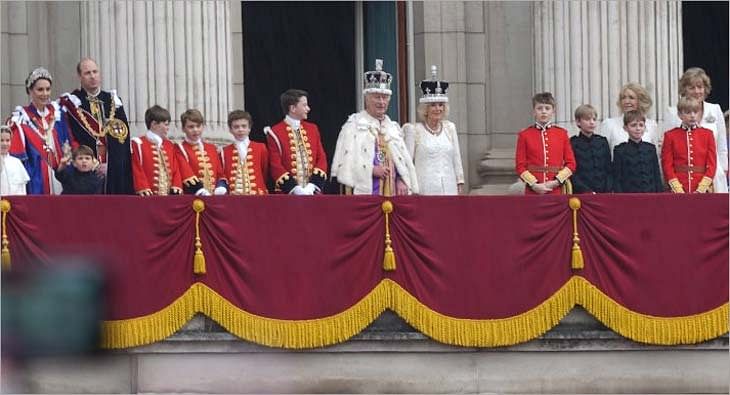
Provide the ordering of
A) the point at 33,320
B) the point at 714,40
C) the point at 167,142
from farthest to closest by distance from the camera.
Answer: the point at 714,40, the point at 167,142, the point at 33,320

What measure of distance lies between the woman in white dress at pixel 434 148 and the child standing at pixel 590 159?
3.44ft

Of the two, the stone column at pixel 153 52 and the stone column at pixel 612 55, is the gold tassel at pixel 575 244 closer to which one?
the stone column at pixel 612 55

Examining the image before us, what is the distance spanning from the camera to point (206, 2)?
24375mm

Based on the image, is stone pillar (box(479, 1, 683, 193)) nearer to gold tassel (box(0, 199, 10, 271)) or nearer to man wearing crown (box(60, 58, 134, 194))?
man wearing crown (box(60, 58, 134, 194))

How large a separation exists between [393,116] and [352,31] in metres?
1.91

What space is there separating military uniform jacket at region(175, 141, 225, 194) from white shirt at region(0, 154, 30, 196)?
1.37 metres

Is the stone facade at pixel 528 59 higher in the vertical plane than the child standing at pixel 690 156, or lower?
higher

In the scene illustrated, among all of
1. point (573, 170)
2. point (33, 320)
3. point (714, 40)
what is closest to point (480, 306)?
point (573, 170)

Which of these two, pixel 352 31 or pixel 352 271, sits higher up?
pixel 352 31

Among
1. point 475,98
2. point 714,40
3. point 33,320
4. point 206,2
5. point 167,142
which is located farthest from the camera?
point 714,40

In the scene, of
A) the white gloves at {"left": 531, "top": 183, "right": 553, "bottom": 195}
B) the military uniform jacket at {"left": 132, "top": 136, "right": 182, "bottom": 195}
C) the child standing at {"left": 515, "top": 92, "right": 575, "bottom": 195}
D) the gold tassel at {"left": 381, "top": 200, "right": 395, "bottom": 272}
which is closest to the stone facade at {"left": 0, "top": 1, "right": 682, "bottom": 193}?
the military uniform jacket at {"left": 132, "top": 136, "right": 182, "bottom": 195}

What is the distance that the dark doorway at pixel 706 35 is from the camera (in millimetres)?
30422

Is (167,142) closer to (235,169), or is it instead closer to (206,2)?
(235,169)

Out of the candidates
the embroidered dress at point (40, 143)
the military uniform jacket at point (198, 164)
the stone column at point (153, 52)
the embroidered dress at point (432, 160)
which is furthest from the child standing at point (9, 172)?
the embroidered dress at point (432, 160)
